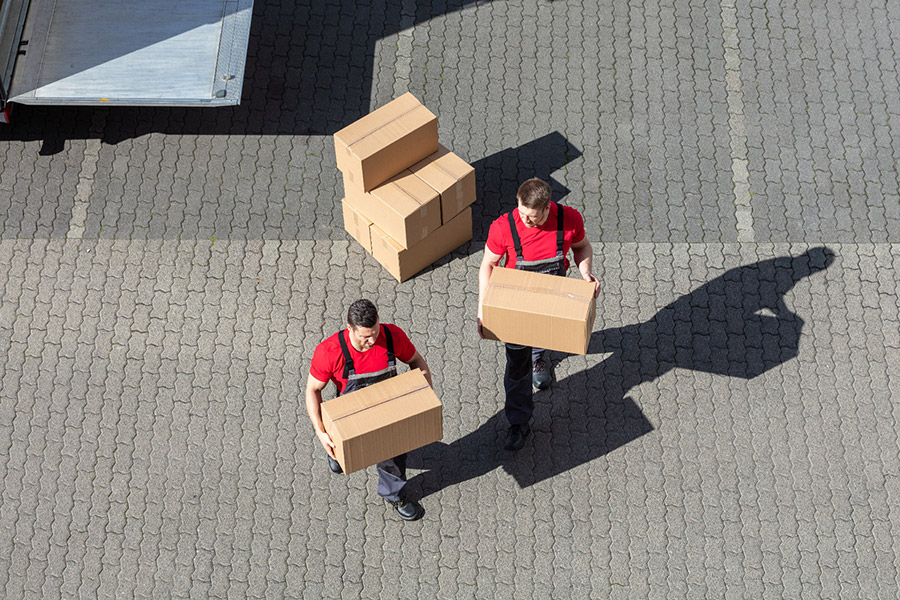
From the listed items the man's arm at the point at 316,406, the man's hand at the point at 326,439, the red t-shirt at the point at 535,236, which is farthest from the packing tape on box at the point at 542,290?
the man's hand at the point at 326,439

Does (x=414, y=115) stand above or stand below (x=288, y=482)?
above

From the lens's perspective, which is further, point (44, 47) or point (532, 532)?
point (44, 47)

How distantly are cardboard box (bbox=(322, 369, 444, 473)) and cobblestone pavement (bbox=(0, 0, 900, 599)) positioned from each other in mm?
1267

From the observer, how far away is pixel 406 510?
284 inches

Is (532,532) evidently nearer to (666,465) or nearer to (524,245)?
(666,465)

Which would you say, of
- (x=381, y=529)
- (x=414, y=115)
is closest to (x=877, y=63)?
(x=414, y=115)

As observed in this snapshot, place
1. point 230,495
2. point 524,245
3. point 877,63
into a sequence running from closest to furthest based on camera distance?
point 524,245 < point 230,495 < point 877,63

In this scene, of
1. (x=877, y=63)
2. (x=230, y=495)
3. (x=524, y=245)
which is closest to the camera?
(x=524, y=245)

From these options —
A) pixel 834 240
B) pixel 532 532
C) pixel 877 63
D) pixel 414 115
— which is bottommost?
pixel 532 532

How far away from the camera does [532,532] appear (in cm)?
723

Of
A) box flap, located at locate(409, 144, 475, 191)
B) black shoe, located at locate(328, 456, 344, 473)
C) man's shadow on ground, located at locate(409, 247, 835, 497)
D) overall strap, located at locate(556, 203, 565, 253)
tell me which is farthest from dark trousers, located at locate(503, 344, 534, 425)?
box flap, located at locate(409, 144, 475, 191)

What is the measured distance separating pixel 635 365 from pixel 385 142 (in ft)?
8.63

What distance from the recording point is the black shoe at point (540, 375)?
25.8 ft

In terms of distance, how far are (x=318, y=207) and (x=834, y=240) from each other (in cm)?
443
